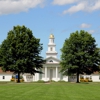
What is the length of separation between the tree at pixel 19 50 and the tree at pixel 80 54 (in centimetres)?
703

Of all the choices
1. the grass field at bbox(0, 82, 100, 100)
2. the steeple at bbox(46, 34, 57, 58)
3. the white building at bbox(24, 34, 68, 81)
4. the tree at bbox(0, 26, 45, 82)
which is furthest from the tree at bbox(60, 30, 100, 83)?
the grass field at bbox(0, 82, 100, 100)

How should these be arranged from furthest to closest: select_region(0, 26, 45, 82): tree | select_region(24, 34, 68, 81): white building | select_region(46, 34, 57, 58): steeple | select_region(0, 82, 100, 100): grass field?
1. select_region(46, 34, 57, 58): steeple
2. select_region(24, 34, 68, 81): white building
3. select_region(0, 26, 45, 82): tree
4. select_region(0, 82, 100, 100): grass field

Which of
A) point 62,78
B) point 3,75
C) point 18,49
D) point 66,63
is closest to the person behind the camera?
point 18,49

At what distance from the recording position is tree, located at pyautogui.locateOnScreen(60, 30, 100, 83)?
225 feet

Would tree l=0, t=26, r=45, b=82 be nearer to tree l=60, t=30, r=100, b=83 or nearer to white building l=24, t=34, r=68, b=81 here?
tree l=60, t=30, r=100, b=83

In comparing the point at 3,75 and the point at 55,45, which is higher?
the point at 55,45

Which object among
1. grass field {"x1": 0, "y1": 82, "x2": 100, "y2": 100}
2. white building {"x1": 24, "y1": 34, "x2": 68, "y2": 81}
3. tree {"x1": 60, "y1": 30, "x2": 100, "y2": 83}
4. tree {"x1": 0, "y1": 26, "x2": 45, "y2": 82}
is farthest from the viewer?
white building {"x1": 24, "y1": 34, "x2": 68, "y2": 81}

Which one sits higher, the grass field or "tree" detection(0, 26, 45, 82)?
"tree" detection(0, 26, 45, 82)

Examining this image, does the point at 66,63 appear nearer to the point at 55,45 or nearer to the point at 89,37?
the point at 89,37

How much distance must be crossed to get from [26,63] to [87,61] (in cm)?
1362

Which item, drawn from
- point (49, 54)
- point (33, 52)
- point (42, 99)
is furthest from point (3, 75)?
point (42, 99)

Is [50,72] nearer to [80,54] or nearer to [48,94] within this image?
[80,54]

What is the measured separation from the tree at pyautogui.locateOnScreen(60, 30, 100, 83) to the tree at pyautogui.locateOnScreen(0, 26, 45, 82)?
7034 mm

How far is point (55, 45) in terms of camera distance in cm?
10150
